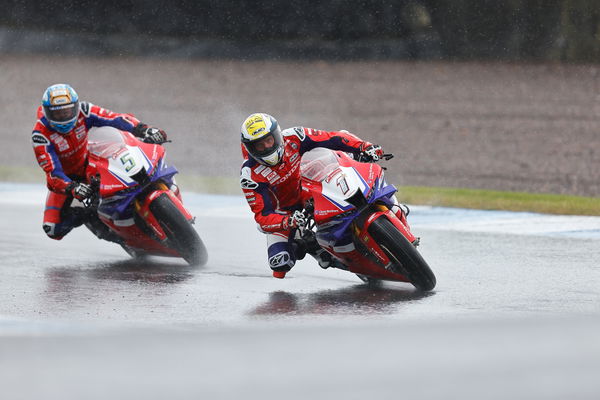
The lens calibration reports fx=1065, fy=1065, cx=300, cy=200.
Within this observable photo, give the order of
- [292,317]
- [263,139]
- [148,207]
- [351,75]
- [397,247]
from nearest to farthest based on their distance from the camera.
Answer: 1. [292,317]
2. [397,247]
3. [263,139]
4. [148,207]
5. [351,75]

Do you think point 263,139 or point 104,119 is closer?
point 263,139

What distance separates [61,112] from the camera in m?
9.24

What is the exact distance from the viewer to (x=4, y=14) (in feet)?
77.0

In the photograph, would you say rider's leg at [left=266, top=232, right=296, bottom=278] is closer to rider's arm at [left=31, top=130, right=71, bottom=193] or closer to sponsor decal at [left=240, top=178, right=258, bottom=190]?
sponsor decal at [left=240, top=178, right=258, bottom=190]

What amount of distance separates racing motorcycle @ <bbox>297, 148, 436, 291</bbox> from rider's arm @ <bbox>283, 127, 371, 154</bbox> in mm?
301

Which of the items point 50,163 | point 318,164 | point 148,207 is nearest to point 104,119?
point 50,163

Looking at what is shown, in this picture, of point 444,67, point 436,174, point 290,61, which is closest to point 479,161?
point 436,174

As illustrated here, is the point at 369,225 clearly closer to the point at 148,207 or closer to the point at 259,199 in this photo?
the point at 259,199

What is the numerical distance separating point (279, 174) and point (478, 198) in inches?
218

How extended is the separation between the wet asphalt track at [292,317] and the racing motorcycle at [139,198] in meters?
0.24

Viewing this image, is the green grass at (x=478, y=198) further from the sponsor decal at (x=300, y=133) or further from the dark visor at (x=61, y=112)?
the dark visor at (x=61, y=112)

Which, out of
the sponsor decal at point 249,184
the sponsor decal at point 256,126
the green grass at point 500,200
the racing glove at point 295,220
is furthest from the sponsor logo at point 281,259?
the green grass at point 500,200

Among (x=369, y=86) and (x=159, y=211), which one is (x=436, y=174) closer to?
(x=369, y=86)

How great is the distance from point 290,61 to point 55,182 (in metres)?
12.8
